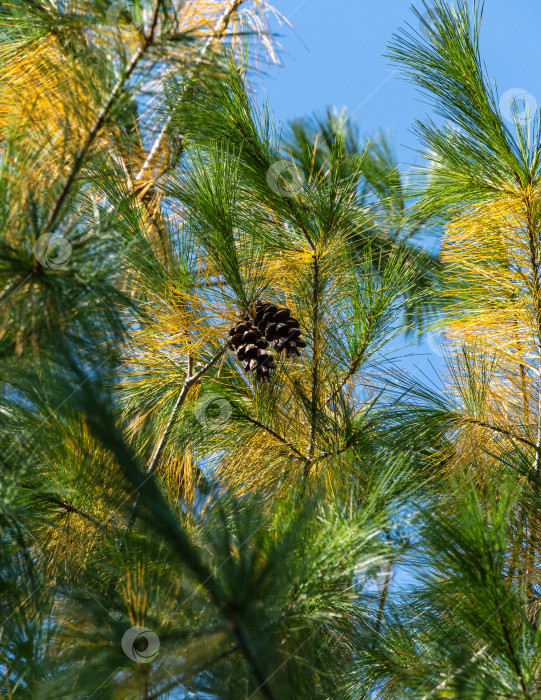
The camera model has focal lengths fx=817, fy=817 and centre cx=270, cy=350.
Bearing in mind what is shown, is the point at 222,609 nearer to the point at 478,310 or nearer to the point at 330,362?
the point at 330,362

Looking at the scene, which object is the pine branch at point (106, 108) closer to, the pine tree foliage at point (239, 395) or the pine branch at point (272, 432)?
the pine tree foliage at point (239, 395)

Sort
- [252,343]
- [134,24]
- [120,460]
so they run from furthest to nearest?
[252,343] < [134,24] < [120,460]

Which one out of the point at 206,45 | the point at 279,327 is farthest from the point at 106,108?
the point at 279,327

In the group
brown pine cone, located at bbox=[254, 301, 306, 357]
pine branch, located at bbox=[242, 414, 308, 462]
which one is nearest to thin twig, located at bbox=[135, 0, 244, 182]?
brown pine cone, located at bbox=[254, 301, 306, 357]

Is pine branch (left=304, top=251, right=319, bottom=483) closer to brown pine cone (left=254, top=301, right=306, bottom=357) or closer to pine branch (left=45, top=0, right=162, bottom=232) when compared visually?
brown pine cone (left=254, top=301, right=306, bottom=357)

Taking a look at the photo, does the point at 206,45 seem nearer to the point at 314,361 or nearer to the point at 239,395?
the point at 314,361

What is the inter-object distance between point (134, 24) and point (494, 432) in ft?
2.93

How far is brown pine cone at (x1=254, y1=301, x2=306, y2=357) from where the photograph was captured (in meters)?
1.26

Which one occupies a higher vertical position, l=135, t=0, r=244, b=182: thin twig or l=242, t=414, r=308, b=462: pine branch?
l=135, t=0, r=244, b=182: thin twig

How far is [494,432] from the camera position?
1379 mm

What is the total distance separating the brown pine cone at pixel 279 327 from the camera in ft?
4.13

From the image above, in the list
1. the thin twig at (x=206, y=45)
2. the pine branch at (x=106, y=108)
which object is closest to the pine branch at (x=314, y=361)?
the thin twig at (x=206, y=45)

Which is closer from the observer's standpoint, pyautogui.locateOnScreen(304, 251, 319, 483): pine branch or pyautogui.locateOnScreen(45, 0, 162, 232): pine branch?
pyautogui.locateOnScreen(45, 0, 162, 232): pine branch

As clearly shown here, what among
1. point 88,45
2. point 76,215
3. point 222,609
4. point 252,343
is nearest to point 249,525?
point 222,609
